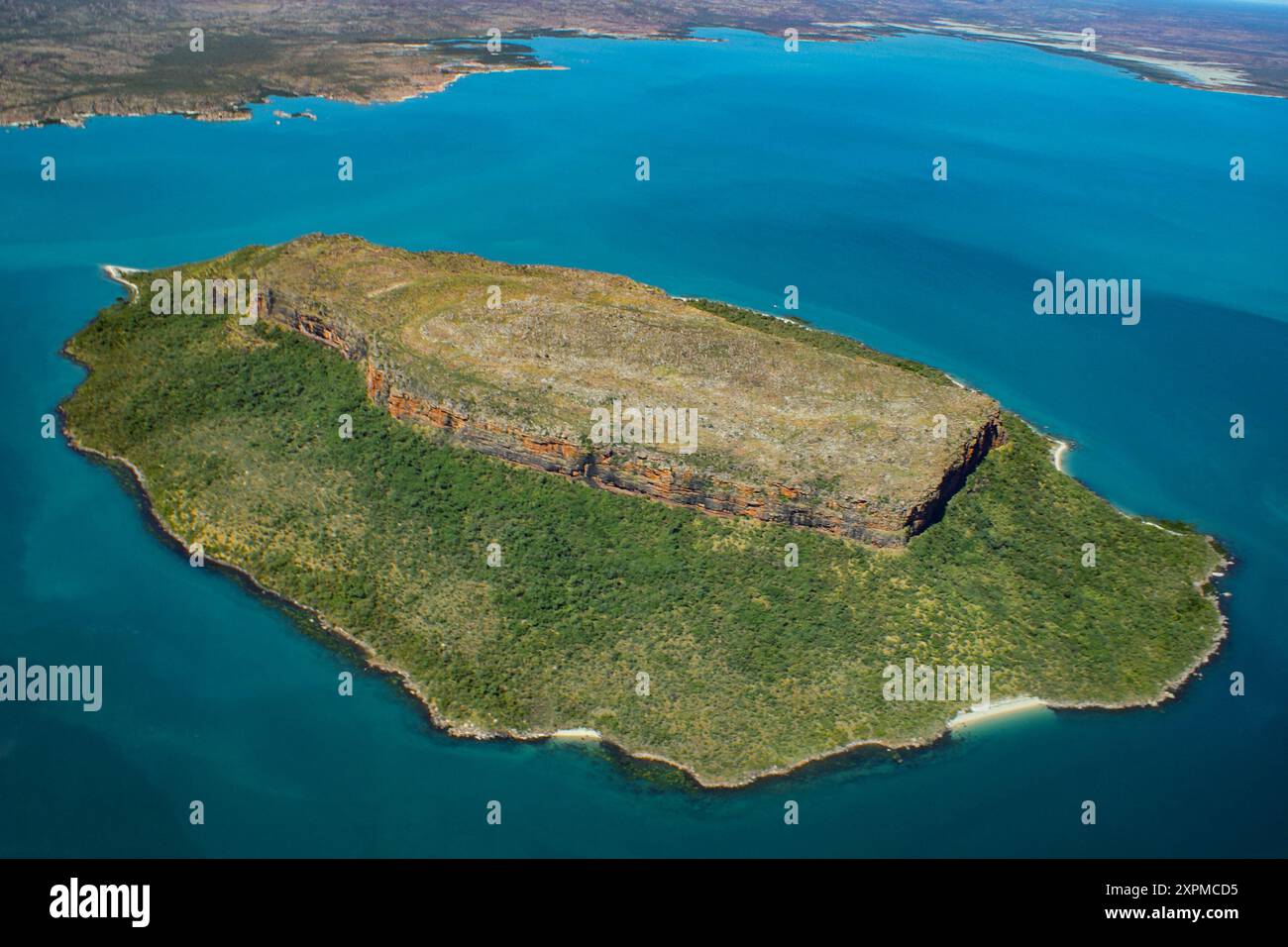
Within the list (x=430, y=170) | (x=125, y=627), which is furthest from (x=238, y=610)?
(x=430, y=170)

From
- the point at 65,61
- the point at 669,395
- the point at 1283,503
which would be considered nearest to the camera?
the point at 669,395

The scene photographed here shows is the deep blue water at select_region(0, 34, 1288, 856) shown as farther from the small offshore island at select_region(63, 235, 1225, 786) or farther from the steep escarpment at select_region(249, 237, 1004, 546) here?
the steep escarpment at select_region(249, 237, 1004, 546)

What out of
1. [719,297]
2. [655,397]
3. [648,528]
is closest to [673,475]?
[648,528]

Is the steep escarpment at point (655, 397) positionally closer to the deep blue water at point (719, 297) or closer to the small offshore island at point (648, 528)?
the small offshore island at point (648, 528)

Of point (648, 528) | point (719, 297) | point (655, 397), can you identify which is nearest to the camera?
Result: point (648, 528)

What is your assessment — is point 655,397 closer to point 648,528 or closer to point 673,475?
point 673,475

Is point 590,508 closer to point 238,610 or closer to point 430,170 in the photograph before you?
point 238,610

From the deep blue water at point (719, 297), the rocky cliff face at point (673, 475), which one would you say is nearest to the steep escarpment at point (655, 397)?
the rocky cliff face at point (673, 475)
